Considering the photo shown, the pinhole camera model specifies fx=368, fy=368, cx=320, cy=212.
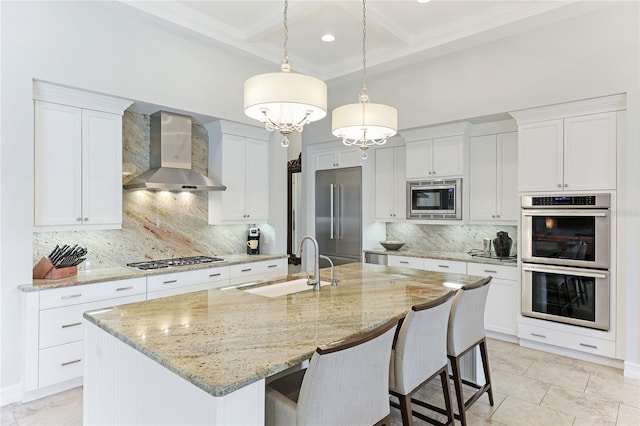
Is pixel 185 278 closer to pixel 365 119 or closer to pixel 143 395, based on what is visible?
pixel 143 395

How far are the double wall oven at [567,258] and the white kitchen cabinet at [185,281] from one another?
10.7 feet

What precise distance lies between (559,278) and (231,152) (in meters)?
Result: 3.86

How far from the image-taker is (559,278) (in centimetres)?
367

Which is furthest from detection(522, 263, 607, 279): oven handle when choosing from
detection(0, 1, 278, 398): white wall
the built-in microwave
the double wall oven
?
detection(0, 1, 278, 398): white wall

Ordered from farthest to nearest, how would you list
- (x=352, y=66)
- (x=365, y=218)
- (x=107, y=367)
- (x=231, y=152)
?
(x=365, y=218) → (x=352, y=66) → (x=231, y=152) → (x=107, y=367)

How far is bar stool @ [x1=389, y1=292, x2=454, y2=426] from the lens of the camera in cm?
197

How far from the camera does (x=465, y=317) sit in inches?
97.5

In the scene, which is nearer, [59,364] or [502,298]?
[59,364]

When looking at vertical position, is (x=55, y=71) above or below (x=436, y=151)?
above

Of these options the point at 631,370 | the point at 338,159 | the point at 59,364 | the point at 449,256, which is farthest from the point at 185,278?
the point at 631,370

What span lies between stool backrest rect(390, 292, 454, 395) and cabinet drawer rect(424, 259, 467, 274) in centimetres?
230

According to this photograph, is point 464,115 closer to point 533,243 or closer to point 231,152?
point 533,243

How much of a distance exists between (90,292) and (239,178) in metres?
2.10

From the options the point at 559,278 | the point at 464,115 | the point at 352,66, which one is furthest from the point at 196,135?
the point at 559,278
